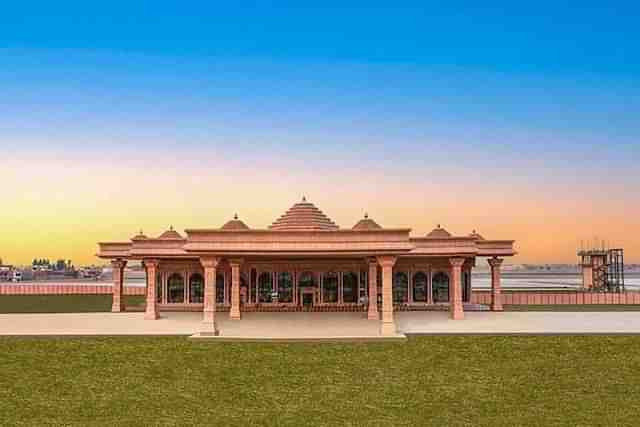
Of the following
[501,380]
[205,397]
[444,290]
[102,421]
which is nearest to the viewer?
[102,421]

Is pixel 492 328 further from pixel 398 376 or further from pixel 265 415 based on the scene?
pixel 265 415

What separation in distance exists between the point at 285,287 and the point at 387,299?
11205 millimetres

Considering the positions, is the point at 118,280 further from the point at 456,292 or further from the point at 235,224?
the point at 456,292

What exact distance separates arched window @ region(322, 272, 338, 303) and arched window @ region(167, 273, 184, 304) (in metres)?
8.19

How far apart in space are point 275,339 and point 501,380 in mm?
7969

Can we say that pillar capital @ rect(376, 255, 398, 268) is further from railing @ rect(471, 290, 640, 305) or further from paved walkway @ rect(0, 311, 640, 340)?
railing @ rect(471, 290, 640, 305)

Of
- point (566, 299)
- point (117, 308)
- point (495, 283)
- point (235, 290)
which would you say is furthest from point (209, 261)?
point (566, 299)

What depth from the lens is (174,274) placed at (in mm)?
34594

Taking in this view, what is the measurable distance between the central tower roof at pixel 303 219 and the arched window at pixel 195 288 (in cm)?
534

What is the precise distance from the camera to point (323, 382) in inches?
700

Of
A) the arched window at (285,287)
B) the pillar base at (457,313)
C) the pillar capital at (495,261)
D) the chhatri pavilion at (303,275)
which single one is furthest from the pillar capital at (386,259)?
the pillar capital at (495,261)

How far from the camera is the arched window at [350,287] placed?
3347 centimetres

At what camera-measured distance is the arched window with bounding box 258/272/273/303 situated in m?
33.6

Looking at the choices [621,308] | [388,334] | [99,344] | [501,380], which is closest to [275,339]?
[388,334]
